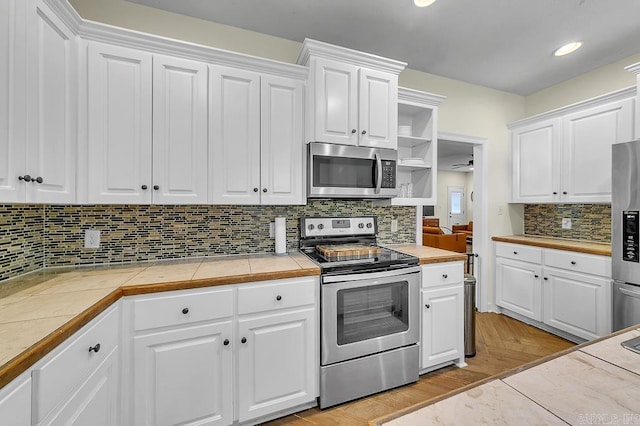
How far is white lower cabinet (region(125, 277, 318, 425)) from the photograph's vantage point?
1401 mm

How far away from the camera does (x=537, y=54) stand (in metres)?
2.62

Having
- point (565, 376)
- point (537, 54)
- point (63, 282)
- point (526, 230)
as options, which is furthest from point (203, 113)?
point (526, 230)

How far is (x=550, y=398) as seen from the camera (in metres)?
0.58

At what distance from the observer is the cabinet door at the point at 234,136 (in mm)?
1831

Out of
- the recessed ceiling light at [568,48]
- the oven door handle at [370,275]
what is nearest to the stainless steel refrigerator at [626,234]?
the recessed ceiling light at [568,48]

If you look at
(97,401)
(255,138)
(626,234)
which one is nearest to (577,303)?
(626,234)

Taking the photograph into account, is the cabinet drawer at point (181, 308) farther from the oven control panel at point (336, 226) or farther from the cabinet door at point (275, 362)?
the oven control panel at point (336, 226)

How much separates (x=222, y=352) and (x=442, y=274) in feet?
5.44

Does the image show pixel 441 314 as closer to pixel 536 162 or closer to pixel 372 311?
pixel 372 311

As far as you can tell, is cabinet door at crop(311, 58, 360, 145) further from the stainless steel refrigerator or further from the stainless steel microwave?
the stainless steel refrigerator

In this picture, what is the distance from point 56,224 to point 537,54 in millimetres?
4203

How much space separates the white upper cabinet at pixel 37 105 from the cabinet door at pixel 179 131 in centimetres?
40

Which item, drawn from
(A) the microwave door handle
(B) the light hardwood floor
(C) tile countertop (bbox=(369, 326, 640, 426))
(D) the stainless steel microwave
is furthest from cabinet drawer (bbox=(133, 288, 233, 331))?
(A) the microwave door handle

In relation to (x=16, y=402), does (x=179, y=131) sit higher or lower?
higher
